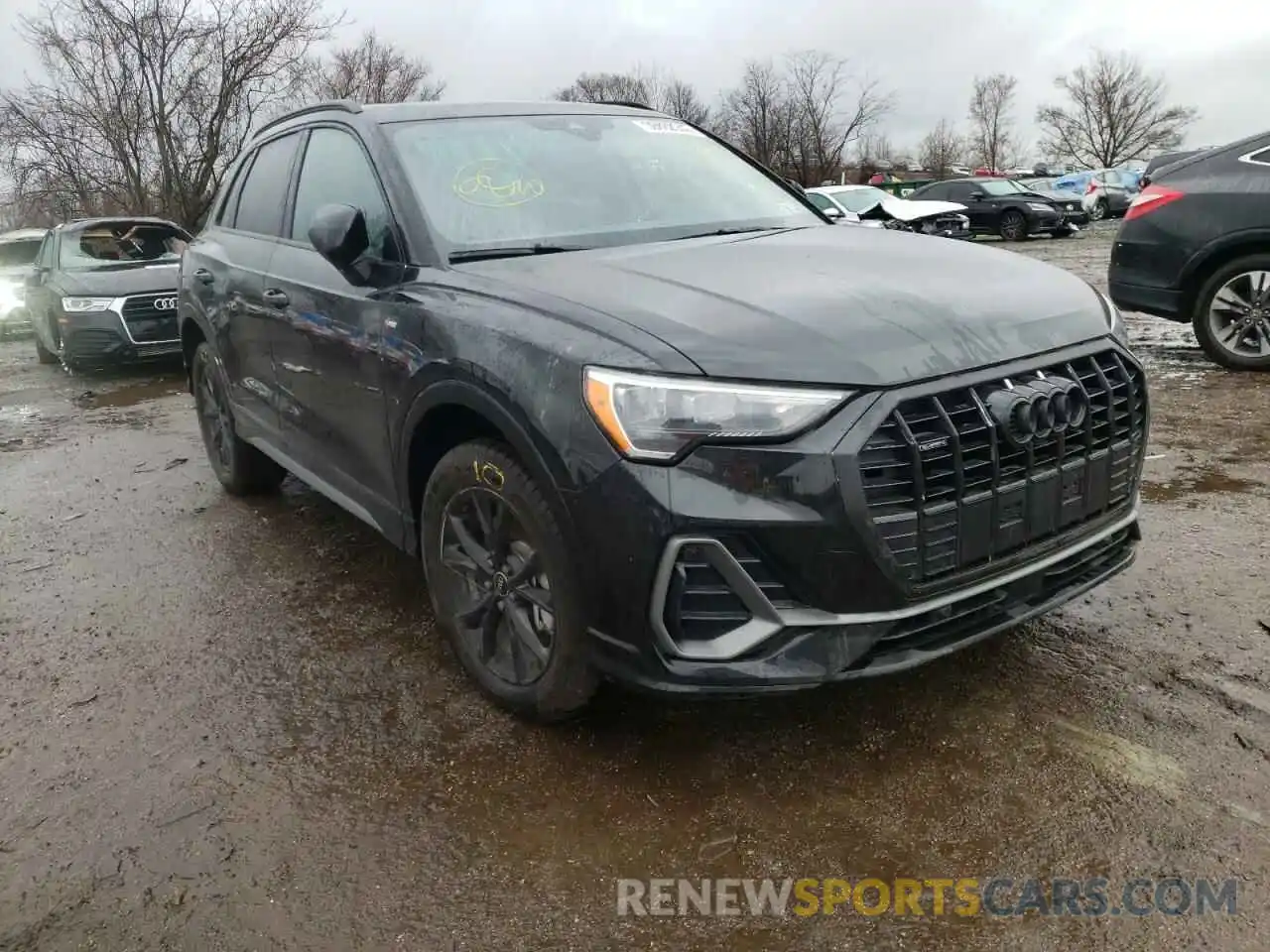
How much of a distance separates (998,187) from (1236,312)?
18883 mm

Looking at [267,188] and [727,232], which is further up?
[267,188]

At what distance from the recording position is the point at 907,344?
7.39ft

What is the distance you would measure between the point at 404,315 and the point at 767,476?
4.34 ft

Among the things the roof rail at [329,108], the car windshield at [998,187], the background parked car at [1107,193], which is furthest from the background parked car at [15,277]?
the background parked car at [1107,193]

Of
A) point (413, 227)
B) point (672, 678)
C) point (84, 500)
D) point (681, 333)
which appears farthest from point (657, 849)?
point (84, 500)

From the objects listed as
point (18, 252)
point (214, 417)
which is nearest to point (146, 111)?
point (18, 252)

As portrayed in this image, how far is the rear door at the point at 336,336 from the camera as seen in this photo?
3.12m

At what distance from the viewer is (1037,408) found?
7.53 ft

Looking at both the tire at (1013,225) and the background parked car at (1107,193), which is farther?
the background parked car at (1107,193)

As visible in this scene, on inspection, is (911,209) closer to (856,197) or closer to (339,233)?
(856,197)

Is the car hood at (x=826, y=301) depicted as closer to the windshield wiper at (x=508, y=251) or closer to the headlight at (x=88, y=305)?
the windshield wiper at (x=508, y=251)

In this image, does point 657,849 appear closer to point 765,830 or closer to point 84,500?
point 765,830

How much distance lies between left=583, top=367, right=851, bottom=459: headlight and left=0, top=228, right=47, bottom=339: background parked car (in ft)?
48.2

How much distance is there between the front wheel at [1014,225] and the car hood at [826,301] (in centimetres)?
2211
